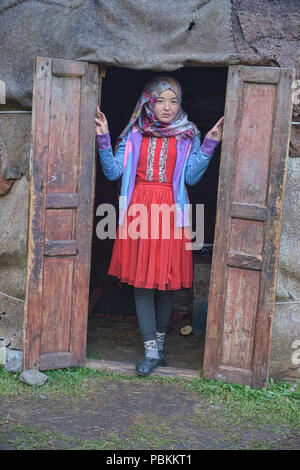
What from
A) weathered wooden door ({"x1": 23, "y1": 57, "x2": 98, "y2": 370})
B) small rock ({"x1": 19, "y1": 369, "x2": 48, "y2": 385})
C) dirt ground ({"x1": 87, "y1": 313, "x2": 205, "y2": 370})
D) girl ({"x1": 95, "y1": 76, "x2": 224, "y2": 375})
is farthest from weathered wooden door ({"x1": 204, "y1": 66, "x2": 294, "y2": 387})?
small rock ({"x1": 19, "y1": 369, "x2": 48, "y2": 385})

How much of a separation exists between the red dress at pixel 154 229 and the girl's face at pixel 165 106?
17 cm

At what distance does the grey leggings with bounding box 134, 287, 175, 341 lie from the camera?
4.58 m

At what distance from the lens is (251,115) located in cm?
409

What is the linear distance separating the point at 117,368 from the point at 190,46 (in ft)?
8.12

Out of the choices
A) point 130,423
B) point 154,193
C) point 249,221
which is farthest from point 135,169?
point 130,423

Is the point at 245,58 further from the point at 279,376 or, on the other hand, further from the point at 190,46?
the point at 279,376

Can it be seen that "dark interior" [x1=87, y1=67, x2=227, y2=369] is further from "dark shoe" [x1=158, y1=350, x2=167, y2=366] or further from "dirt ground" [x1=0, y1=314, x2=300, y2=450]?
"dirt ground" [x1=0, y1=314, x2=300, y2=450]

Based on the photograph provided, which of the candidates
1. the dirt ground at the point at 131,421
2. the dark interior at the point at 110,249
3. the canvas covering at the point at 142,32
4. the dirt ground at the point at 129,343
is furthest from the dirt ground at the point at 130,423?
the canvas covering at the point at 142,32

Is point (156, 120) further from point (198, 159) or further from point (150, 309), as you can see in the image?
point (150, 309)

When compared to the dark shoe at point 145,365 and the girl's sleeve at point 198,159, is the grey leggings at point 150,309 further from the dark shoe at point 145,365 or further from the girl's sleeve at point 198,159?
the girl's sleeve at point 198,159

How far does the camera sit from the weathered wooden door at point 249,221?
4.05 m

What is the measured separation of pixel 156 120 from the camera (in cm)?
448

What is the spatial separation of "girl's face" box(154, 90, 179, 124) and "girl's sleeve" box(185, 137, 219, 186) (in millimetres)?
297
